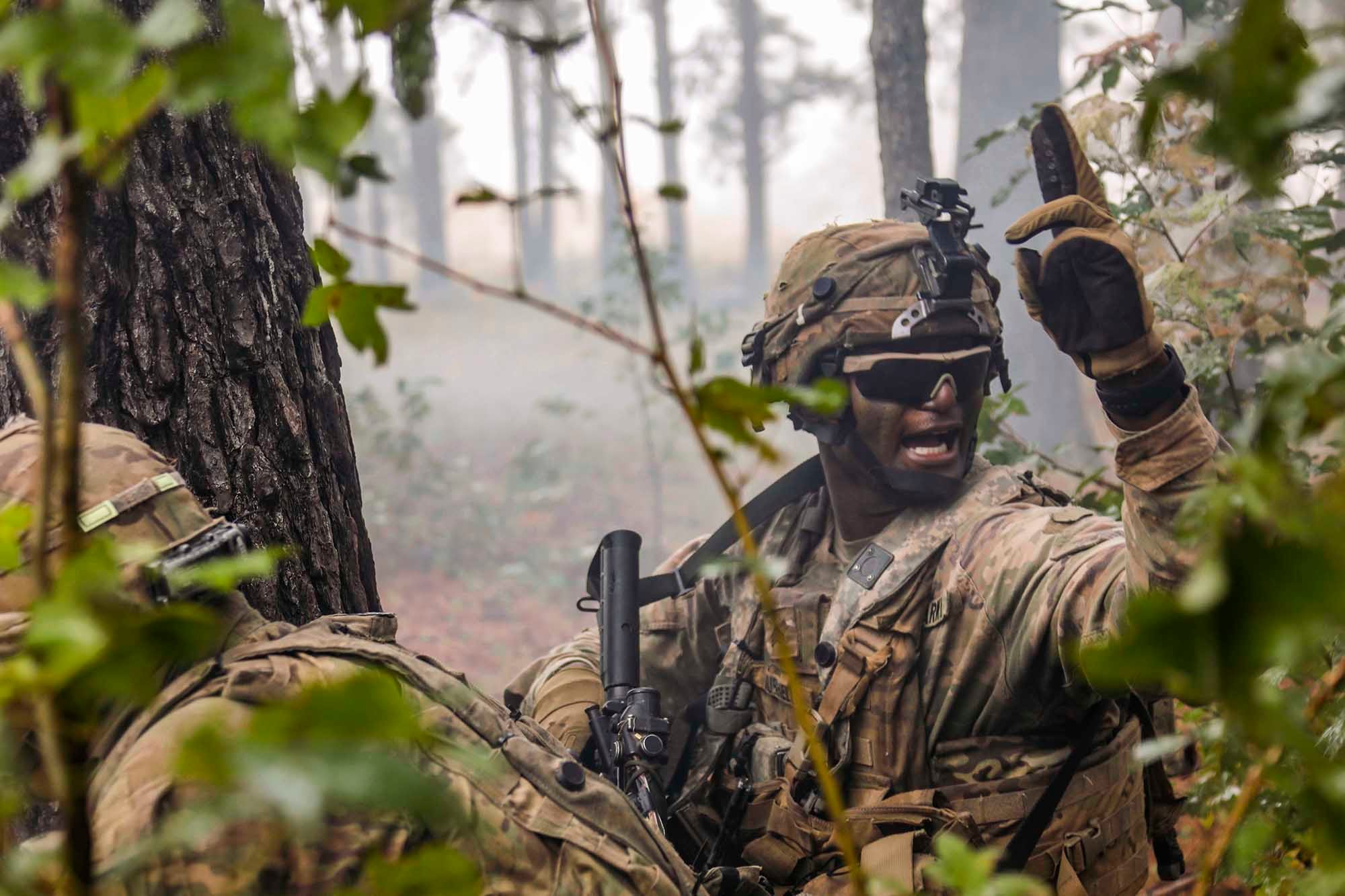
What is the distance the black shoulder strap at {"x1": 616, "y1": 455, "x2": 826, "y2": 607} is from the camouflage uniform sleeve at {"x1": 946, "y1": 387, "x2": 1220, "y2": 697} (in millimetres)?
799

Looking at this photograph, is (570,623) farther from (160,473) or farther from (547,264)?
(547,264)

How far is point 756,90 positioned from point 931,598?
72.0 ft

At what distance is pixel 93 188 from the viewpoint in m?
2.41

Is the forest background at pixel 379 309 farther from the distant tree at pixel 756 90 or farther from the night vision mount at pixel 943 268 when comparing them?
the distant tree at pixel 756 90

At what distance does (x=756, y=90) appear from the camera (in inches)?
931

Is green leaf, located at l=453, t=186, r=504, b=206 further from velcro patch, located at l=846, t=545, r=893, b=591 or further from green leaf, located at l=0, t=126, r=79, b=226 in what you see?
velcro patch, located at l=846, t=545, r=893, b=591

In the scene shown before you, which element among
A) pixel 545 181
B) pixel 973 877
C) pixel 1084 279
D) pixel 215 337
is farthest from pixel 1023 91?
pixel 545 181

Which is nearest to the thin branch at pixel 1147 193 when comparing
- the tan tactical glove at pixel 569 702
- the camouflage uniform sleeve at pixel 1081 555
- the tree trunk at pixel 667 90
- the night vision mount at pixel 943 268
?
the night vision mount at pixel 943 268

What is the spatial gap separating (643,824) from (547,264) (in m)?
26.0

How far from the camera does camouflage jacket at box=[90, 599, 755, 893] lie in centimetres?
157

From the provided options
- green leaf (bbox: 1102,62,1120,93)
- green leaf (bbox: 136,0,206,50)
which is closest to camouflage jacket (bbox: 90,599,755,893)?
green leaf (bbox: 136,0,206,50)

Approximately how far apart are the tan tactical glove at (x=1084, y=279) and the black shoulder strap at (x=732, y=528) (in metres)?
1.28

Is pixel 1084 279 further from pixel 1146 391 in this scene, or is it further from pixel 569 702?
pixel 569 702

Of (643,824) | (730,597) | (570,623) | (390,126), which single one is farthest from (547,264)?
(643,824)
